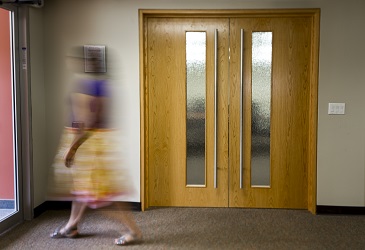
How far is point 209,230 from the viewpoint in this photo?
3.54 meters

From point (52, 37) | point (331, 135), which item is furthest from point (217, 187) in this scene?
point (52, 37)

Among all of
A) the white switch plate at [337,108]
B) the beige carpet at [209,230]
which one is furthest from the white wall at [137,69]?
the beige carpet at [209,230]

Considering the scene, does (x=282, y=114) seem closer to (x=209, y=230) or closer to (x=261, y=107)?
(x=261, y=107)

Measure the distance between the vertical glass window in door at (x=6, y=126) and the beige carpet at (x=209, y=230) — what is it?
1.05ft

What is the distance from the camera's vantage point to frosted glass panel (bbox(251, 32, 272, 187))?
161 inches

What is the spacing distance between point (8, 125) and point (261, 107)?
242 centimetres

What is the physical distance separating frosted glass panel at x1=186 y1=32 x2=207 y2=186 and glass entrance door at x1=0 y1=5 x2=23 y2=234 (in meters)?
1.63

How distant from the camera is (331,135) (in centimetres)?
400

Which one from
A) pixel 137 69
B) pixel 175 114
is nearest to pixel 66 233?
pixel 175 114

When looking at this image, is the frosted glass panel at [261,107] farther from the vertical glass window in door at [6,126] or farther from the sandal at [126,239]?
the vertical glass window in door at [6,126]

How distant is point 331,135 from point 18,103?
9.70ft

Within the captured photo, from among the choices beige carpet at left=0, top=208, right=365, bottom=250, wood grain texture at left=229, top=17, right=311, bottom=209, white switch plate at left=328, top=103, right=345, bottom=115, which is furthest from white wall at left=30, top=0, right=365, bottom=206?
beige carpet at left=0, top=208, right=365, bottom=250

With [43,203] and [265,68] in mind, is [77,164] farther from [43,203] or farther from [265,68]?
[265,68]

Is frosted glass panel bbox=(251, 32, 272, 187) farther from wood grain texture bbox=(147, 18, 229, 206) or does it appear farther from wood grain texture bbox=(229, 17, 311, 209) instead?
wood grain texture bbox=(147, 18, 229, 206)
